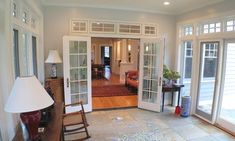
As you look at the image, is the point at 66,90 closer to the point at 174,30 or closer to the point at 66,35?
the point at 66,35

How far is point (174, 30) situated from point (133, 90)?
9.64 ft

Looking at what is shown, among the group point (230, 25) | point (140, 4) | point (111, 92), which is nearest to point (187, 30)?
point (230, 25)

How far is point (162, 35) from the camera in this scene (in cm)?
546

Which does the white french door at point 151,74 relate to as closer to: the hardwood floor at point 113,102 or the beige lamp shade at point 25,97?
the hardwood floor at point 113,102

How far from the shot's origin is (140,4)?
4.58 m

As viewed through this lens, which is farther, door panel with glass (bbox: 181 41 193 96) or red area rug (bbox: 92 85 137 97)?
red area rug (bbox: 92 85 137 97)

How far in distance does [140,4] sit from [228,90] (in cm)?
295

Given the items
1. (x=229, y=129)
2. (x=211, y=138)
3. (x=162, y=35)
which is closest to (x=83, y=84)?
(x=162, y=35)

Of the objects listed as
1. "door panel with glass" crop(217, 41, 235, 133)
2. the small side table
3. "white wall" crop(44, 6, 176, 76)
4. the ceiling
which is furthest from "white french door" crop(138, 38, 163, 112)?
the small side table

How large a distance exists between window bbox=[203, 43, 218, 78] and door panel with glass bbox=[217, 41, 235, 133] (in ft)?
1.02

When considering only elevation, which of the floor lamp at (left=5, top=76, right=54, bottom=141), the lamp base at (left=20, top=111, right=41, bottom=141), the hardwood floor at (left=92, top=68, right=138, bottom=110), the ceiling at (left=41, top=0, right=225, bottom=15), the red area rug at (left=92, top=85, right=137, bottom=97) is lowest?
the hardwood floor at (left=92, top=68, right=138, bottom=110)

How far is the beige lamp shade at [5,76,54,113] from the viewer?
1477 mm

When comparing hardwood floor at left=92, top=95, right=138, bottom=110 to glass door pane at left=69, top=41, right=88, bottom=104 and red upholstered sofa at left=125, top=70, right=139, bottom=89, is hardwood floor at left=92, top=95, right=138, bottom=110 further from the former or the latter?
red upholstered sofa at left=125, top=70, right=139, bottom=89

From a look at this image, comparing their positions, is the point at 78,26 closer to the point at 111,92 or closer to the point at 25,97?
the point at 111,92
